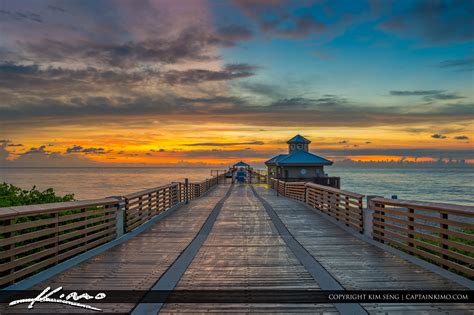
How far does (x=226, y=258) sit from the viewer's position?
9117 mm

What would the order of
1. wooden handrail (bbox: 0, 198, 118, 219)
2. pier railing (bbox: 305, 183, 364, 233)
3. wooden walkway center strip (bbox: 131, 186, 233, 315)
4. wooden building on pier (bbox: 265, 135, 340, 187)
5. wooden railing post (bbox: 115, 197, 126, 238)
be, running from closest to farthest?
1. wooden walkway center strip (bbox: 131, 186, 233, 315)
2. wooden handrail (bbox: 0, 198, 118, 219)
3. wooden railing post (bbox: 115, 197, 126, 238)
4. pier railing (bbox: 305, 183, 364, 233)
5. wooden building on pier (bbox: 265, 135, 340, 187)

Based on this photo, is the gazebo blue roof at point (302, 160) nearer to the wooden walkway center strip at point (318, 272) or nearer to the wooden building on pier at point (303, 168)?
the wooden building on pier at point (303, 168)

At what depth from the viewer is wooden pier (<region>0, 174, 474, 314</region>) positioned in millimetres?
6012

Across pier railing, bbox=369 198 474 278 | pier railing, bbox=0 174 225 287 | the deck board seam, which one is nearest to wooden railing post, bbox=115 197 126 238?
pier railing, bbox=0 174 225 287

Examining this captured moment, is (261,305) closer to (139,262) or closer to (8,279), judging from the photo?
(139,262)

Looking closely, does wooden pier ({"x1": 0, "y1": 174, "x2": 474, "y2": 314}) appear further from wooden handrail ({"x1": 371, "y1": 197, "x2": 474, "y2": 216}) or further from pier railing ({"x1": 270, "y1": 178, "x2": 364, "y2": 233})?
pier railing ({"x1": 270, "y1": 178, "x2": 364, "y2": 233})

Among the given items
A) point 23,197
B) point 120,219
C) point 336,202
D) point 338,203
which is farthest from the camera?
point 336,202

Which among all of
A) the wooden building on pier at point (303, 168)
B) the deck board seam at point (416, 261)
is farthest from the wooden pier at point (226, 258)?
the wooden building on pier at point (303, 168)

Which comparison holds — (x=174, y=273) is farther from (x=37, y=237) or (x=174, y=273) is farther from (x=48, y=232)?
(x=37, y=237)

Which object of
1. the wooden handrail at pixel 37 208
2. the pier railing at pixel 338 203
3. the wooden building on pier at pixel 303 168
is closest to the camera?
the wooden handrail at pixel 37 208

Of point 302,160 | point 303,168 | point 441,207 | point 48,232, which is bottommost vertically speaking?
point 48,232

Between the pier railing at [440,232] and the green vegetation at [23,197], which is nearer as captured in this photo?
the pier railing at [440,232]

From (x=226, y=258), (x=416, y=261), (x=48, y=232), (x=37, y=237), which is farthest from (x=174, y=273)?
(x=416, y=261)

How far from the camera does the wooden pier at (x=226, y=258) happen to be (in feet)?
19.7
